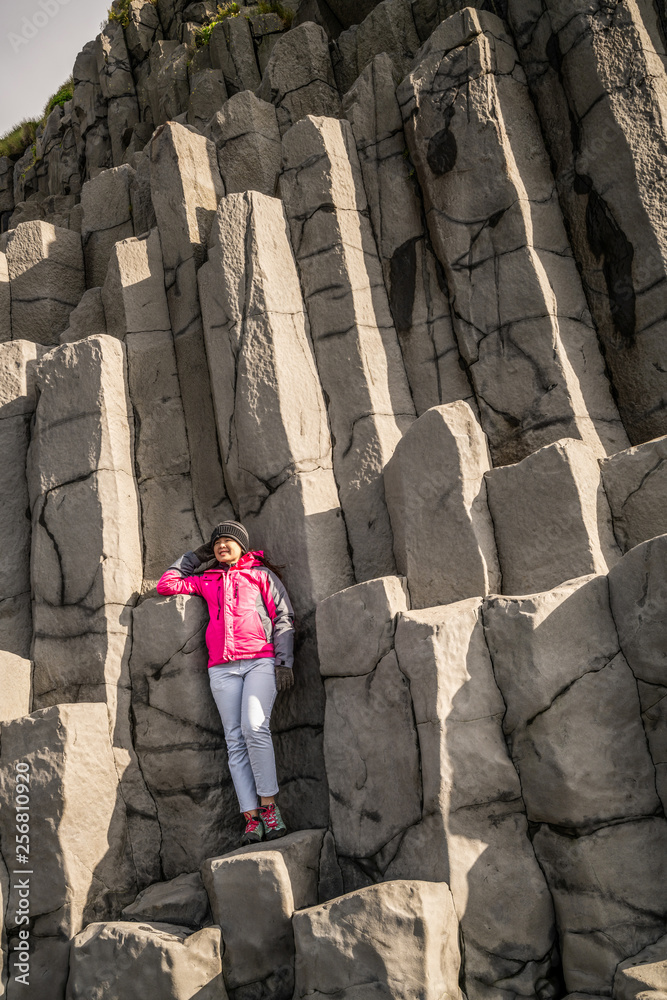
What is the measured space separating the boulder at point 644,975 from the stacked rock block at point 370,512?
3 centimetres

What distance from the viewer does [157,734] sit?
5.34 m

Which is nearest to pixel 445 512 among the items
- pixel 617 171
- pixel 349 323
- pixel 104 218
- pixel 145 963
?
pixel 349 323

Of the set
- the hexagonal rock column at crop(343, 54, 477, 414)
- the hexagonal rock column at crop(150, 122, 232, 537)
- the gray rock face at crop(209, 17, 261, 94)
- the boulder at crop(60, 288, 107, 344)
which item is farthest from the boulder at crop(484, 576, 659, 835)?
Result: the gray rock face at crop(209, 17, 261, 94)

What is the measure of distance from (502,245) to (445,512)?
103 inches

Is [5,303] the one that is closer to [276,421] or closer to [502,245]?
[276,421]

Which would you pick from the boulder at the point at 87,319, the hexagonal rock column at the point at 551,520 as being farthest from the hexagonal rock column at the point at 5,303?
the hexagonal rock column at the point at 551,520

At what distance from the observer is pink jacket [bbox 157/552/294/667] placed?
5.05m

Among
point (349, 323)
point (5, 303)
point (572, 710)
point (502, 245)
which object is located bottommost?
point (572, 710)

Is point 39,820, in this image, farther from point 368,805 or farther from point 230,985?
point 368,805

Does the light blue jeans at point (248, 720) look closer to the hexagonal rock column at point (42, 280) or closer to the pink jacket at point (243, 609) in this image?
the pink jacket at point (243, 609)

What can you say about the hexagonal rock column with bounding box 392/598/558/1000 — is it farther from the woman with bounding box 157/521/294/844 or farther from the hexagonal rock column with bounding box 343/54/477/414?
the hexagonal rock column with bounding box 343/54/477/414

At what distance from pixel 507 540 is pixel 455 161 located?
143 inches

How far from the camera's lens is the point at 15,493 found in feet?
21.3

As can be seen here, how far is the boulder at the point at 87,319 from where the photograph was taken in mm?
7449
